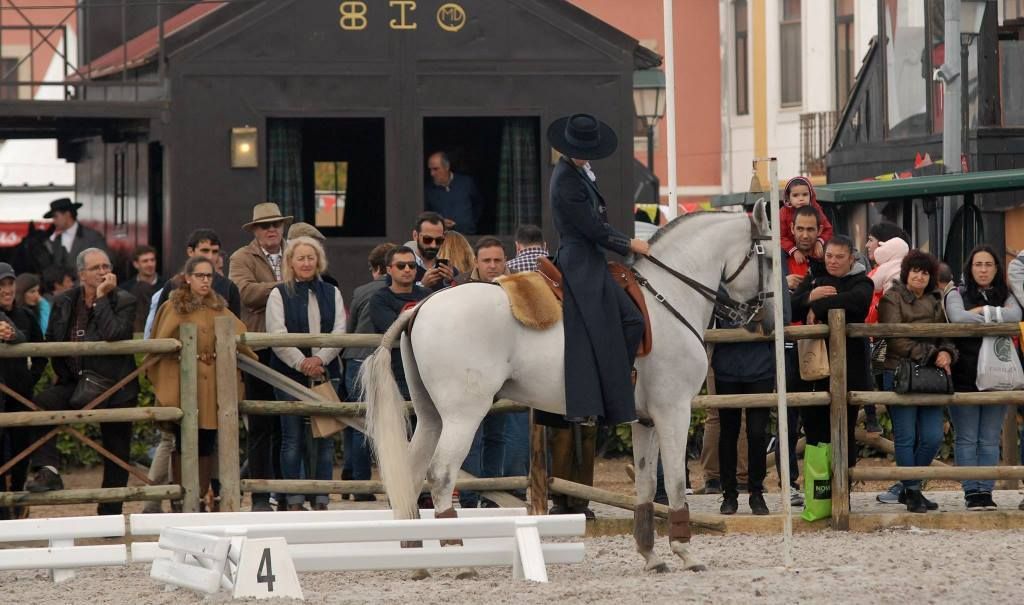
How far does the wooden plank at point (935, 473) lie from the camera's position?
12352 mm

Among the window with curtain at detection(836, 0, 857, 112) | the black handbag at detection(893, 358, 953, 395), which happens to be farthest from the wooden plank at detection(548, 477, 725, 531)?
the window with curtain at detection(836, 0, 857, 112)

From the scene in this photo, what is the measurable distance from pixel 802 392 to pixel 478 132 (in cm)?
959

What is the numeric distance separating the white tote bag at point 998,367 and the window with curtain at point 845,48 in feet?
86.9

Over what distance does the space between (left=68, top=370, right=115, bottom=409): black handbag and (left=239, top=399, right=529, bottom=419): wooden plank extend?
2.98 feet

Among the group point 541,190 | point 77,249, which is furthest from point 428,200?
point 77,249

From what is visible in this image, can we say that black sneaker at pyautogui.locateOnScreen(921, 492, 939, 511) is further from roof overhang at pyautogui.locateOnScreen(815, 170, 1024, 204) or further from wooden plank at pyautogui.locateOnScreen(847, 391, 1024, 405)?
roof overhang at pyautogui.locateOnScreen(815, 170, 1024, 204)

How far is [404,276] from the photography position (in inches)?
497

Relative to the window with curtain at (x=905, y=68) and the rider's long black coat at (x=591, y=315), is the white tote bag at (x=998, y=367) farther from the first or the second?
the window with curtain at (x=905, y=68)

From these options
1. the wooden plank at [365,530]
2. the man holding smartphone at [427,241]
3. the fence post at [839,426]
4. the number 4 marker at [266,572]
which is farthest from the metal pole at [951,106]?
the number 4 marker at [266,572]

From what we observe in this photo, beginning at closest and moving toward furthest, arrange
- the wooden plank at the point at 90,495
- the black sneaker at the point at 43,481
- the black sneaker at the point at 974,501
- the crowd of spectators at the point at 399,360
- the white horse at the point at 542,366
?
the white horse at the point at 542,366
the wooden plank at the point at 90,495
the black sneaker at the point at 43,481
the crowd of spectators at the point at 399,360
the black sneaker at the point at 974,501

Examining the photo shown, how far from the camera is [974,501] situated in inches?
507

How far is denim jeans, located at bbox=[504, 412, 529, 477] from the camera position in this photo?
12.8 metres

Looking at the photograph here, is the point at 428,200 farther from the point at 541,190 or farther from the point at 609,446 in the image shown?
the point at 609,446

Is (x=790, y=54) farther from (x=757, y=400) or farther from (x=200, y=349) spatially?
(x=200, y=349)
